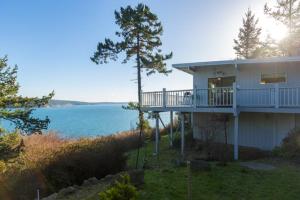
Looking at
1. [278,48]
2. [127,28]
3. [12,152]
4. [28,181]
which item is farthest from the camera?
[278,48]

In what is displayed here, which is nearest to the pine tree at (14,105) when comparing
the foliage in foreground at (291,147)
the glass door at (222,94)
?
the glass door at (222,94)

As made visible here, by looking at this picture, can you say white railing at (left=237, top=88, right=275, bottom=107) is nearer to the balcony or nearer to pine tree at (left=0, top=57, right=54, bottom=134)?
the balcony

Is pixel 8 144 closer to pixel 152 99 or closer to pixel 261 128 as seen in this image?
pixel 152 99

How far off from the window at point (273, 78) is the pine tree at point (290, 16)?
17096 mm

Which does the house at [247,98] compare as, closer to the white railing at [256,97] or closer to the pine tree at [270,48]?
the white railing at [256,97]

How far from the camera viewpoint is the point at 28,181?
8.28 m

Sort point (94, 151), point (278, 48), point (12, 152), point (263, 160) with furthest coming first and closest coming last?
point (278, 48) < point (263, 160) < point (94, 151) < point (12, 152)

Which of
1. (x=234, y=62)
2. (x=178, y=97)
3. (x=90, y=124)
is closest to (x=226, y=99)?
(x=234, y=62)

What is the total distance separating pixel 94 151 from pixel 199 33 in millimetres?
10614

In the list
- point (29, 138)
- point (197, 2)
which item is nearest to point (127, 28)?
point (197, 2)

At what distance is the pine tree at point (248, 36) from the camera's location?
4147cm

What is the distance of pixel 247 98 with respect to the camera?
48.9ft

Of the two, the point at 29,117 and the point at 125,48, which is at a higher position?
the point at 125,48

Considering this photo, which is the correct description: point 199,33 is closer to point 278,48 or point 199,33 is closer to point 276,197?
point 276,197
